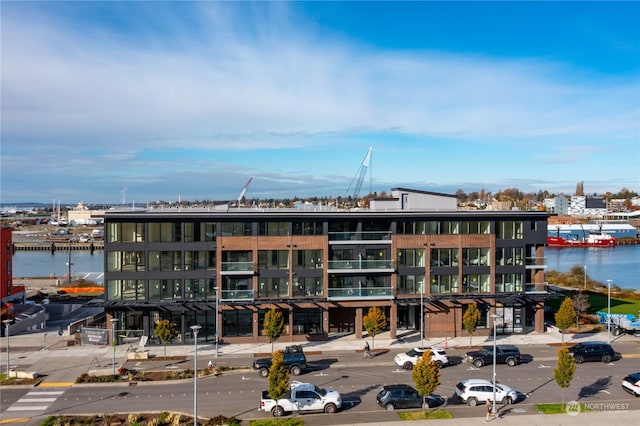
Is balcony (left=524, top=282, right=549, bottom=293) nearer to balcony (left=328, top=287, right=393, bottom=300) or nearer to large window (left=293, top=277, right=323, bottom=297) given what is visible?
balcony (left=328, top=287, right=393, bottom=300)

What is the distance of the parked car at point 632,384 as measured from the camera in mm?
33312

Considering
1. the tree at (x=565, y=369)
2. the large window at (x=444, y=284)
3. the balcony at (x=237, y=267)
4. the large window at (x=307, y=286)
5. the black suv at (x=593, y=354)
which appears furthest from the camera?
the large window at (x=444, y=284)

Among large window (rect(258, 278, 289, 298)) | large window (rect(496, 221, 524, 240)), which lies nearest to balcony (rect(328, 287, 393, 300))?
large window (rect(258, 278, 289, 298))

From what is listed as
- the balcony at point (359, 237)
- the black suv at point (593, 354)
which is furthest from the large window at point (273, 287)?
the black suv at point (593, 354)

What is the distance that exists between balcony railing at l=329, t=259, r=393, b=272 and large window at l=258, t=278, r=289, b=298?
174 inches

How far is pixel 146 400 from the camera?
32625mm

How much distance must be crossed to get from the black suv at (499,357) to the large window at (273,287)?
55.1ft

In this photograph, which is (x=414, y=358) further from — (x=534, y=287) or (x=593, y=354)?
(x=534, y=287)

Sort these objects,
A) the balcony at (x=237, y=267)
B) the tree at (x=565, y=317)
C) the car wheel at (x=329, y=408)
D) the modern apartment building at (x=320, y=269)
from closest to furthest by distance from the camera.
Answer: the car wheel at (x=329, y=408)
the tree at (x=565, y=317)
the modern apartment building at (x=320, y=269)
the balcony at (x=237, y=267)

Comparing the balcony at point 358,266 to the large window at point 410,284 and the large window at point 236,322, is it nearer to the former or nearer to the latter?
the large window at point 410,284

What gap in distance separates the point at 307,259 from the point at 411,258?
978cm

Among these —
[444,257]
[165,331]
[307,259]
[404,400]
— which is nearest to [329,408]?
[404,400]

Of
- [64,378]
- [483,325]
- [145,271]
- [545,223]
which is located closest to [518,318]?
[483,325]

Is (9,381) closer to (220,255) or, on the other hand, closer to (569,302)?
(220,255)
